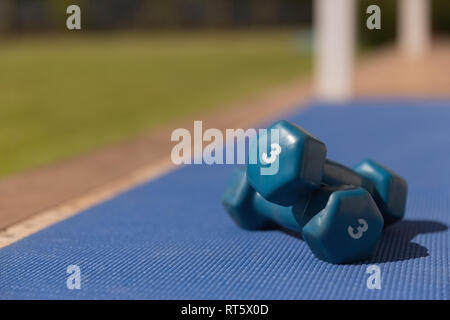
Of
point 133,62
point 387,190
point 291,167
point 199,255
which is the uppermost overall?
point 133,62

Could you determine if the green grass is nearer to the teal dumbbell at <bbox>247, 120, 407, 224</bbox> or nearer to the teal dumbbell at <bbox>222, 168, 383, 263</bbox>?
the teal dumbbell at <bbox>247, 120, 407, 224</bbox>

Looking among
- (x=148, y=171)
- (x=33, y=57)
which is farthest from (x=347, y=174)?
(x=33, y=57)

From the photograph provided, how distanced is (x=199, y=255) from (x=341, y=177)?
3.13ft

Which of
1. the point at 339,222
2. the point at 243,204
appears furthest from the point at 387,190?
the point at 243,204

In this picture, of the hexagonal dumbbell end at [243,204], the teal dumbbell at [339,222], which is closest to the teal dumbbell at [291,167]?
the teal dumbbell at [339,222]

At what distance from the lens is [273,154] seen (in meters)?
4.03

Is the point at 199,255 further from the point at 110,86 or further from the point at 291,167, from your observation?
the point at 110,86

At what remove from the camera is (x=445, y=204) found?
5.59 m

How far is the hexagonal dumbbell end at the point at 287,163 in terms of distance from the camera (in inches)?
156

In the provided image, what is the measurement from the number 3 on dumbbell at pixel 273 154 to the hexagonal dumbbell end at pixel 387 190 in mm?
911

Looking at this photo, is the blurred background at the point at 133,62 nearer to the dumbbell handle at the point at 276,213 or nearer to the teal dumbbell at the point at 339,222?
the dumbbell handle at the point at 276,213

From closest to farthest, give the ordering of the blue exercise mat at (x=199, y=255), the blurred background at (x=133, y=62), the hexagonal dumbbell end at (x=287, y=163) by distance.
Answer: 1. the blue exercise mat at (x=199, y=255)
2. the hexagonal dumbbell end at (x=287, y=163)
3. the blurred background at (x=133, y=62)

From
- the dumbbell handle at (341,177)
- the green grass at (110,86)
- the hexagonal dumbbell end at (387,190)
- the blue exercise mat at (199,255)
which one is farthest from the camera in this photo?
the green grass at (110,86)
